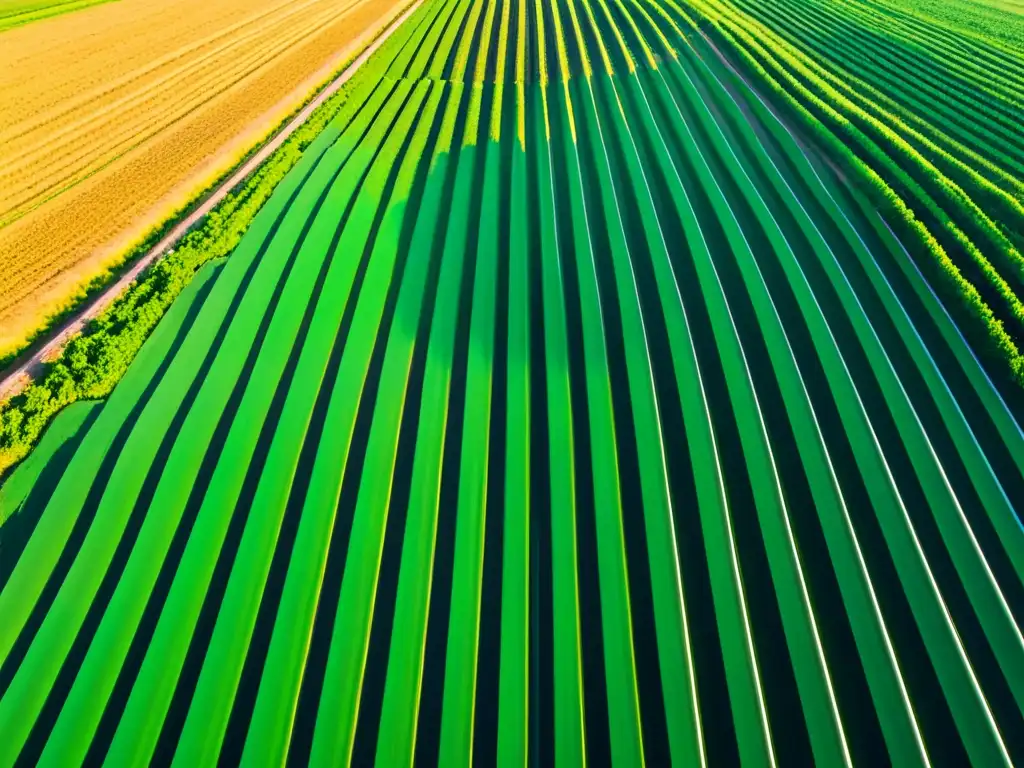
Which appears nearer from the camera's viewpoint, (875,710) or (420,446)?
(875,710)

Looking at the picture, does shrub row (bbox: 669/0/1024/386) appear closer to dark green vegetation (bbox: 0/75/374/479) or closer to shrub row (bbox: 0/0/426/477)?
shrub row (bbox: 0/0/426/477)

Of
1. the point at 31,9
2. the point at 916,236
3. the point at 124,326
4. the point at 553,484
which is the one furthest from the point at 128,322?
the point at 31,9

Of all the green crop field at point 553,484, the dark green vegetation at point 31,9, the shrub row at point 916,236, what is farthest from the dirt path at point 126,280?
the shrub row at point 916,236

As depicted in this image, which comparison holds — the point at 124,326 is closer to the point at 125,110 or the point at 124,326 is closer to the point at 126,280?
the point at 126,280

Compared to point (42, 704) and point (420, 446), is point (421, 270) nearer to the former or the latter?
point (420, 446)

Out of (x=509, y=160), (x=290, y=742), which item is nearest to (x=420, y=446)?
(x=290, y=742)

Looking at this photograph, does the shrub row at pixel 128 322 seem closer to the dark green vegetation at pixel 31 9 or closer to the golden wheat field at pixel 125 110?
the golden wheat field at pixel 125 110

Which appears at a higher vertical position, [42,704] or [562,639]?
[562,639]
